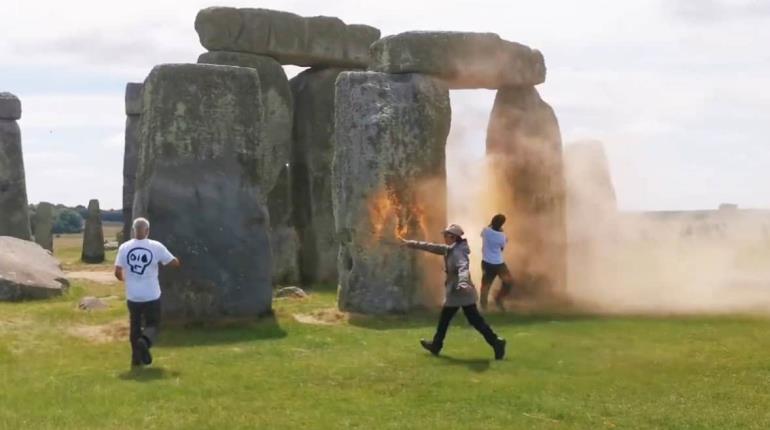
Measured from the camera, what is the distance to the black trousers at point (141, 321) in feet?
34.2

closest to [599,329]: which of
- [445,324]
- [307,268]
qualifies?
[445,324]

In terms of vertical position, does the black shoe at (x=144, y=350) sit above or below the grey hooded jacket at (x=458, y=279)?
below

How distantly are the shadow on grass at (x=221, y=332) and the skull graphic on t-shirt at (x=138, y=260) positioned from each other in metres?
1.83

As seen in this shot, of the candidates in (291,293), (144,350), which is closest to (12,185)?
(291,293)

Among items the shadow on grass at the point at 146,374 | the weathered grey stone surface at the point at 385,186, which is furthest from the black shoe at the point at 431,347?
the weathered grey stone surface at the point at 385,186

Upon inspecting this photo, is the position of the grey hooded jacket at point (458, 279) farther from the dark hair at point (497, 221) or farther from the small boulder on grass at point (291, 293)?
the small boulder on grass at point (291, 293)

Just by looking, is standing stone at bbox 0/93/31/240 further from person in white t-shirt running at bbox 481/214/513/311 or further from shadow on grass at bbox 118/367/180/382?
shadow on grass at bbox 118/367/180/382

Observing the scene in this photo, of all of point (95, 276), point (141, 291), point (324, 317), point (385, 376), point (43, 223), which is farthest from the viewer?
point (43, 223)

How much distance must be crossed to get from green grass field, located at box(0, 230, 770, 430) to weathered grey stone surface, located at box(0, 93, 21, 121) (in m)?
14.6

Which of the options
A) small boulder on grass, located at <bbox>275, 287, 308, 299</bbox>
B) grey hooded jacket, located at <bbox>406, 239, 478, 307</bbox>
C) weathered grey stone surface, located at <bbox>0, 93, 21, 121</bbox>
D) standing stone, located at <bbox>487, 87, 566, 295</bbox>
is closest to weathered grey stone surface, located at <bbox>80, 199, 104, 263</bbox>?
weathered grey stone surface, located at <bbox>0, 93, 21, 121</bbox>

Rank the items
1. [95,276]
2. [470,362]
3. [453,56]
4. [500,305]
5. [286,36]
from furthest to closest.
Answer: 1. [95,276]
2. [286,36]
3. [453,56]
4. [500,305]
5. [470,362]

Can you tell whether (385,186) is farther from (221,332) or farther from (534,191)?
(534,191)

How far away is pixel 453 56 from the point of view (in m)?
15.7

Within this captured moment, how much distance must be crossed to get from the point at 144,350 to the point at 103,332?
2.73m
